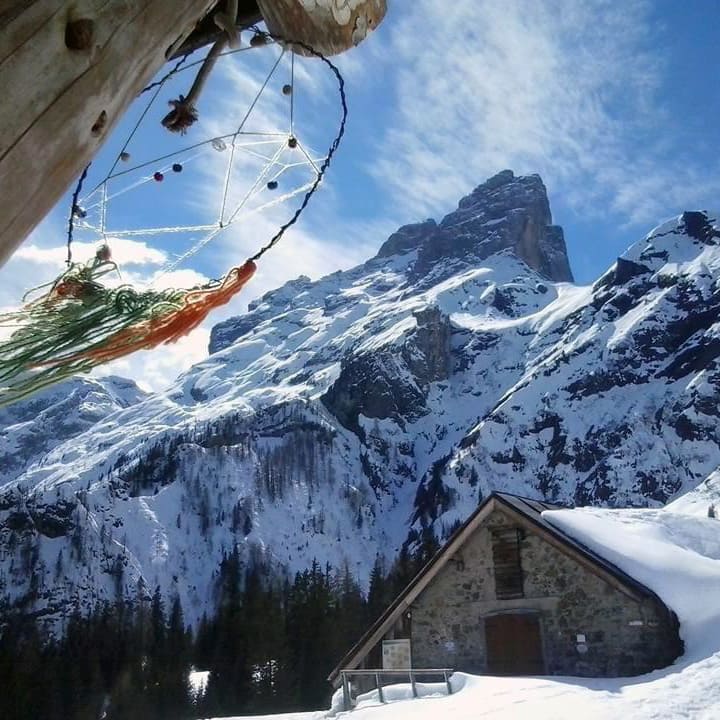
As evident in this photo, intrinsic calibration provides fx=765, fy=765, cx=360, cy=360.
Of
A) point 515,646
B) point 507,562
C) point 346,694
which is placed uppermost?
point 507,562

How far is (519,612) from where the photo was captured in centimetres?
1581

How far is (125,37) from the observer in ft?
3.85

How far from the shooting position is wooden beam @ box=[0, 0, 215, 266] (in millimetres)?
988

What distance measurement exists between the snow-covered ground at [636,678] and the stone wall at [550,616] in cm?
67

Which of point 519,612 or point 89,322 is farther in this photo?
point 519,612

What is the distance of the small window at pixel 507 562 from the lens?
1634 centimetres

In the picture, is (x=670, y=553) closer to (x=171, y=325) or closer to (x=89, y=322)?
(x=171, y=325)

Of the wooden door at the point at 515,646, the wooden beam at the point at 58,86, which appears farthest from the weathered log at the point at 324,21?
the wooden door at the point at 515,646

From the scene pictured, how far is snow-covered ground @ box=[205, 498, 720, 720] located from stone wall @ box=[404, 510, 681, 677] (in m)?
0.67

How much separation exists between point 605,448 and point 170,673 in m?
87.4

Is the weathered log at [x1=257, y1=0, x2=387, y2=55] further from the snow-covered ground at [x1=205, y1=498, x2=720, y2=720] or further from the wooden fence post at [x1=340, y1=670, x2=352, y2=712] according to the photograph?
the wooden fence post at [x1=340, y1=670, x2=352, y2=712]

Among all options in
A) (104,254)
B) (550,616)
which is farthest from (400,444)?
(104,254)

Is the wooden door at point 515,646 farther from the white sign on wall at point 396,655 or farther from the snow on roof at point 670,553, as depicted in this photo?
the snow on roof at point 670,553

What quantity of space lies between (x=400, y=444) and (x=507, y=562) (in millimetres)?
137490
